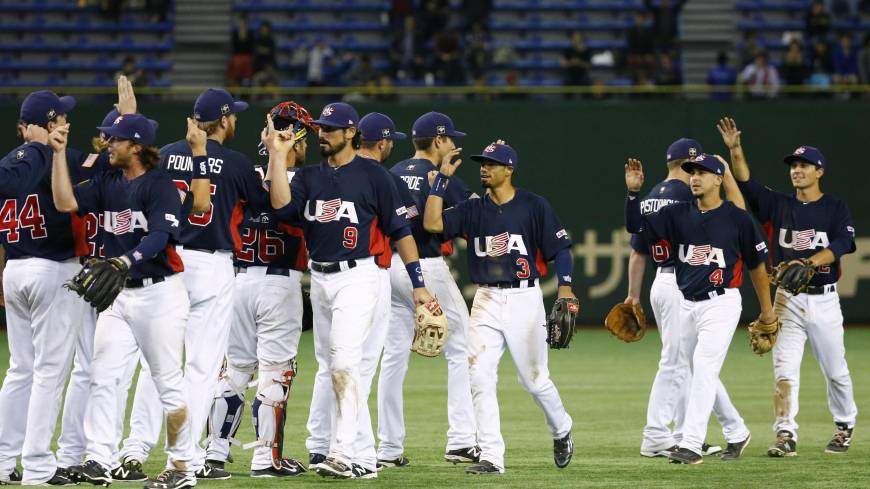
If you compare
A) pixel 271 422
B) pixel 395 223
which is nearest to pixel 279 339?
pixel 271 422

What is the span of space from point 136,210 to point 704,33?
1710 centimetres

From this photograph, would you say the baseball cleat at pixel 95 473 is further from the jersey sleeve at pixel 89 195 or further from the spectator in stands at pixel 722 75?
the spectator in stands at pixel 722 75

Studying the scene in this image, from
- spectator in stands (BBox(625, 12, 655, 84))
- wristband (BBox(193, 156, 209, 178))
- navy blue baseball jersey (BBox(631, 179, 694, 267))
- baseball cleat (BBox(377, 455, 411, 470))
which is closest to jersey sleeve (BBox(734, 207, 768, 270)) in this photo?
navy blue baseball jersey (BBox(631, 179, 694, 267))

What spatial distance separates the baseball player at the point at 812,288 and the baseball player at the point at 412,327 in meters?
2.22

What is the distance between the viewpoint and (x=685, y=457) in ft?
28.3

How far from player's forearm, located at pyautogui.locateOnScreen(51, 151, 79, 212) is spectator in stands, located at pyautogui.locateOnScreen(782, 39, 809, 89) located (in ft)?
49.7

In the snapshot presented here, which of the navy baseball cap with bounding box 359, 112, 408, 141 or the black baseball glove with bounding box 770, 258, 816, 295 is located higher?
the navy baseball cap with bounding box 359, 112, 408, 141

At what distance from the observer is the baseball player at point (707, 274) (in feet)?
28.3

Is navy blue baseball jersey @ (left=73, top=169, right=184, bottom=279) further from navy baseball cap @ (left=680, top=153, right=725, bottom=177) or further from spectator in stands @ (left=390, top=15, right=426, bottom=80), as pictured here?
spectator in stands @ (left=390, top=15, right=426, bottom=80)

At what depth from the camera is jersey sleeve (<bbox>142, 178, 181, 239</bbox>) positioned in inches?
282

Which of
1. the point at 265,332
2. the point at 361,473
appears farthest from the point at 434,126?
the point at 361,473

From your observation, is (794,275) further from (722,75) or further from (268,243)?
(722,75)

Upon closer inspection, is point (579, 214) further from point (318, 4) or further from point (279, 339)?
point (279, 339)

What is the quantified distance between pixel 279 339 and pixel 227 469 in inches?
39.8
